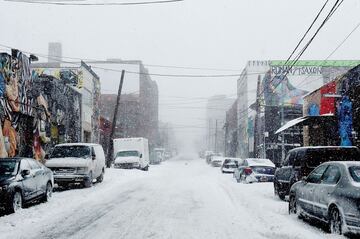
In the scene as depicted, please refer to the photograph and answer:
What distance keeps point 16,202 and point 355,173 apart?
8.54 meters

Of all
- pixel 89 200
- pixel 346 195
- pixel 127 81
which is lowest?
pixel 89 200

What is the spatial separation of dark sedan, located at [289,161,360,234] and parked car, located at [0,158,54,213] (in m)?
7.25

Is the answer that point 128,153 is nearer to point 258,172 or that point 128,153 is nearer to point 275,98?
point 258,172

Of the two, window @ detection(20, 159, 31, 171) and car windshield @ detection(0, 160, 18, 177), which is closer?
car windshield @ detection(0, 160, 18, 177)

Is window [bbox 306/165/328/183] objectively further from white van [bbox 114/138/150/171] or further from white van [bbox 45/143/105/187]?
white van [bbox 114/138/150/171]

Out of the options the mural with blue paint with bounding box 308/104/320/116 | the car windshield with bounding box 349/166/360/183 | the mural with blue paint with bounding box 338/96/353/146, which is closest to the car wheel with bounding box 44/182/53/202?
the car windshield with bounding box 349/166/360/183

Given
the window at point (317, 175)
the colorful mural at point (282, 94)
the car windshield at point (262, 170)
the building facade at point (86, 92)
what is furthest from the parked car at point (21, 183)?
the colorful mural at point (282, 94)

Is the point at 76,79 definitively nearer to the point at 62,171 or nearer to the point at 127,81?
the point at 62,171

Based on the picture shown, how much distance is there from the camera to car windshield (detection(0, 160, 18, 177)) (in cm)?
1401

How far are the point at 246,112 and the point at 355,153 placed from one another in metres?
64.7

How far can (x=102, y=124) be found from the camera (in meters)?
60.4

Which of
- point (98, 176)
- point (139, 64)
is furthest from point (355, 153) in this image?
point (139, 64)

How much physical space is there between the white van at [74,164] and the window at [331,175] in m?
12.7

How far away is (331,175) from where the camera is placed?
10422 millimetres
